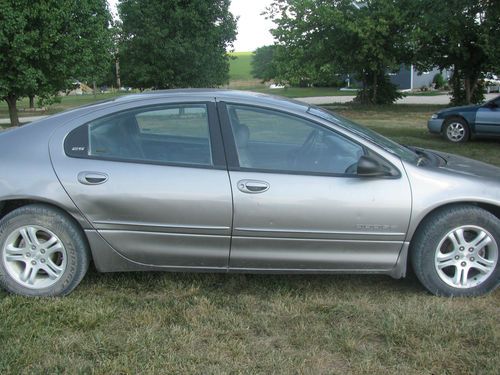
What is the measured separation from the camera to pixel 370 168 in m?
3.59

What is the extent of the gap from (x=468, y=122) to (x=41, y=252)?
10.5 m

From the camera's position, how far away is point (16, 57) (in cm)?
1457

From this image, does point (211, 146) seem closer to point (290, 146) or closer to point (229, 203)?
point (229, 203)

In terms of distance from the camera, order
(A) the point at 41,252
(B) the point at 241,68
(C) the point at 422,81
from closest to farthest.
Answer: (A) the point at 41,252, (C) the point at 422,81, (B) the point at 241,68

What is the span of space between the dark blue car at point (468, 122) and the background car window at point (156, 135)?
9354 mm

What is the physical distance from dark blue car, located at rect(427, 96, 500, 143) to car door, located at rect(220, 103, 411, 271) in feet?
29.2

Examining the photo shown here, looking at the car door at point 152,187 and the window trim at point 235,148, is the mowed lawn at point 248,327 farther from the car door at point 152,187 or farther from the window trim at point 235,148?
the window trim at point 235,148

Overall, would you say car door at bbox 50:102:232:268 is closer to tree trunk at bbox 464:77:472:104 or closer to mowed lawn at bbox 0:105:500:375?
mowed lawn at bbox 0:105:500:375

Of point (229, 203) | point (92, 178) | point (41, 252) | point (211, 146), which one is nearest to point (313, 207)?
point (229, 203)

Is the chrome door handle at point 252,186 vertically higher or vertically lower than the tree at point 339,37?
lower

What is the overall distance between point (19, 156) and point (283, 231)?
190 centimetres

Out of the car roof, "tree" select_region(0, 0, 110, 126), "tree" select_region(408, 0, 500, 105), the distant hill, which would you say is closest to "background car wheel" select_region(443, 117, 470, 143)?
"tree" select_region(408, 0, 500, 105)

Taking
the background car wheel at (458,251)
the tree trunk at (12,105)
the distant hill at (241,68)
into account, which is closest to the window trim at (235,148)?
the background car wheel at (458,251)

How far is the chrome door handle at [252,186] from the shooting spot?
3578 millimetres
